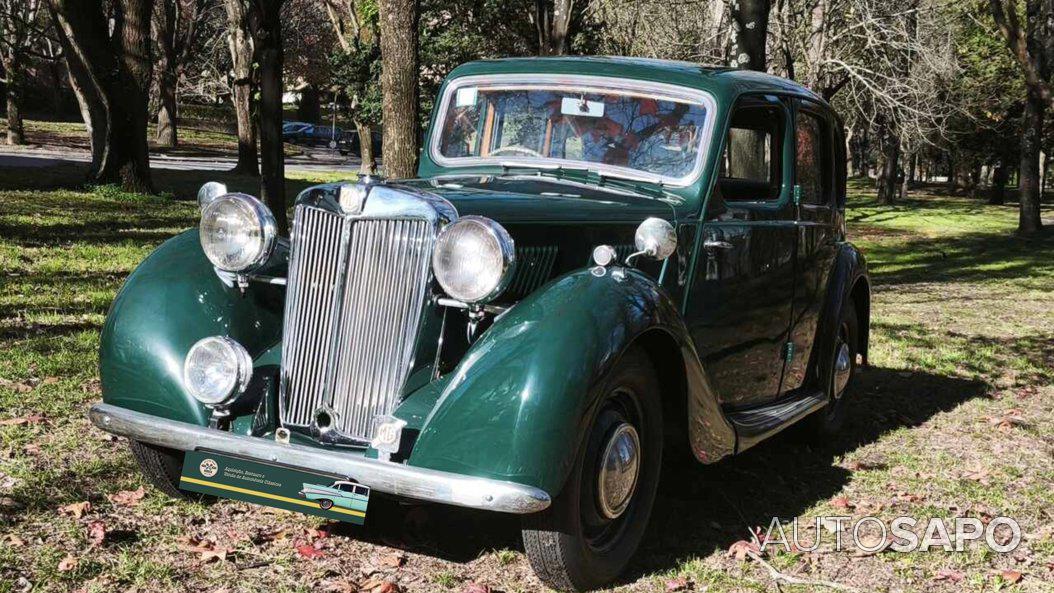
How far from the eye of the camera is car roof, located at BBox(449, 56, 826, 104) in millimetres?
5098

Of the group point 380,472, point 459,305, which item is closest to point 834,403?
point 459,305

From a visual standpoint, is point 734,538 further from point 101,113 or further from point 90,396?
point 101,113

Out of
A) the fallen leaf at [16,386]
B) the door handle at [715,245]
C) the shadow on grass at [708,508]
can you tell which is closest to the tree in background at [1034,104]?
the shadow on grass at [708,508]

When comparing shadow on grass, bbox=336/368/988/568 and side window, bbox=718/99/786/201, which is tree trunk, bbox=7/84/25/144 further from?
side window, bbox=718/99/786/201

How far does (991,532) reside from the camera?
498 cm

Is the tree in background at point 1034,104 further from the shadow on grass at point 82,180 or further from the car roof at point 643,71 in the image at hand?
the car roof at point 643,71

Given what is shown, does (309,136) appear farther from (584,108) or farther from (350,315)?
(350,315)

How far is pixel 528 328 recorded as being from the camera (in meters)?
3.68

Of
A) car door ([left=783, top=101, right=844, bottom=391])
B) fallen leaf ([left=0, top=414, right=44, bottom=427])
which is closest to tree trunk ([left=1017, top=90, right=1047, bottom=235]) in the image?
car door ([left=783, top=101, right=844, bottom=391])

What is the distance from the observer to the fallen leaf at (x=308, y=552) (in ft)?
13.6

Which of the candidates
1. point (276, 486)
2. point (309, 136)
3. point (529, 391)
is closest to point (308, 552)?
point (276, 486)

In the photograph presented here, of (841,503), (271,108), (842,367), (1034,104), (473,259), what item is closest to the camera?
(473,259)

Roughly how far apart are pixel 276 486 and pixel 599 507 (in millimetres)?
1146

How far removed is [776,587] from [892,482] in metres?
1.78
